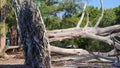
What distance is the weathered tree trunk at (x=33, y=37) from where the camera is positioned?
697 cm

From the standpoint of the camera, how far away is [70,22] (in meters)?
21.3

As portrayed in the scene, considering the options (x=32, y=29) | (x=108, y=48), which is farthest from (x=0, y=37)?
(x=32, y=29)

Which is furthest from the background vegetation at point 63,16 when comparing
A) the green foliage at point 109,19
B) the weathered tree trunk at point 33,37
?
the weathered tree trunk at point 33,37

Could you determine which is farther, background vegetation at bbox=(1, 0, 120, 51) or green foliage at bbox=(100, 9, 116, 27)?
green foliage at bbox=(100, 9, 116, 27)

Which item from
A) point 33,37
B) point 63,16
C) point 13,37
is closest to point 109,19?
point 63,16

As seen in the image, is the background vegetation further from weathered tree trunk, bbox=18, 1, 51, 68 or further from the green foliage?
weathered tree trunk, bbox=18, 1, 51, 68

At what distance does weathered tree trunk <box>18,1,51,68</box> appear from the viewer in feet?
22.9

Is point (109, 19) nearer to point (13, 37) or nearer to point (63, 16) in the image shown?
point (63, 16)

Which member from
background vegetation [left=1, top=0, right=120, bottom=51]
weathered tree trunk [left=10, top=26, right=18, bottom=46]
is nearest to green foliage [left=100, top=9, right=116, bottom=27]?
background vegetation [left=1, top=0, right=120, bottom=51]

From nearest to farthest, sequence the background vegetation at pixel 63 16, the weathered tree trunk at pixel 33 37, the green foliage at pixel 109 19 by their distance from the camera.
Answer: the weathered tree trunk at pixel 33 37 → the background vegetation at pixel 63 16 → the green foliage at pixel 109 19

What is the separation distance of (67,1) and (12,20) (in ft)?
11.1

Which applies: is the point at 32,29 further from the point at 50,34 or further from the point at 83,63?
the point at 50,34

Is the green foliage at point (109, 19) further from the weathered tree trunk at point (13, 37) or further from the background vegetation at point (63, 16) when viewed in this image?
the weathered tree trunk at point (13, 37)

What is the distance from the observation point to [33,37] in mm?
7090
